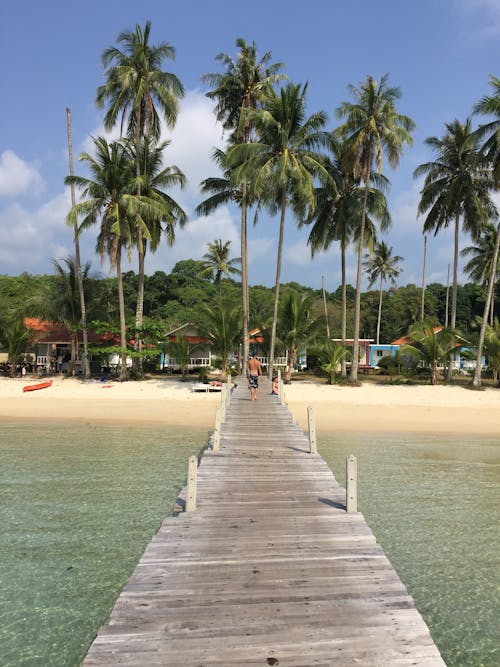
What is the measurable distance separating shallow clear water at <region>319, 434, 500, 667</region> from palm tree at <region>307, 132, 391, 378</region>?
587 inches

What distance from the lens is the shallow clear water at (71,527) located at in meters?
5.43

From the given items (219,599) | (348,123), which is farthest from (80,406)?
(348,123)

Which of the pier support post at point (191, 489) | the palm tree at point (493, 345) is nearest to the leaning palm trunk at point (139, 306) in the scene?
the palm tree at point (493, 345)

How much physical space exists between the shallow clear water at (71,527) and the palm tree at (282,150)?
13.7 meters

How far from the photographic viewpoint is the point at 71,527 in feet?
27.2

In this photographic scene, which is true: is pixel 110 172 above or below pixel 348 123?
below

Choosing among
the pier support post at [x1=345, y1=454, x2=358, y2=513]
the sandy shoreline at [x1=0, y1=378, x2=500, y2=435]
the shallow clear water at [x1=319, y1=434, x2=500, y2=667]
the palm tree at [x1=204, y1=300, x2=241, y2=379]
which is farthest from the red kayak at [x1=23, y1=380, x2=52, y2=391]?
the pier support post at [x1=345, y1=454, x2=358, y2=513]

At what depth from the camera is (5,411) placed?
2136cm

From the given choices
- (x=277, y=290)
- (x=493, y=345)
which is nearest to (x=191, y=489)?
(x=277, y=290)

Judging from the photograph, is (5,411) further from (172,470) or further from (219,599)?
(219,599)

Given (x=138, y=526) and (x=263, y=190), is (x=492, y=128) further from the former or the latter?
(x=138, y=526)

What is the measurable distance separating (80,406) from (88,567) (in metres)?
16.6

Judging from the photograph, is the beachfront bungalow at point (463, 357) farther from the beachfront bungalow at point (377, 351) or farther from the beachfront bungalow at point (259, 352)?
the beachfront bungalow at point (259, 352)

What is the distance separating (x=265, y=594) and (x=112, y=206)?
27.2 m
